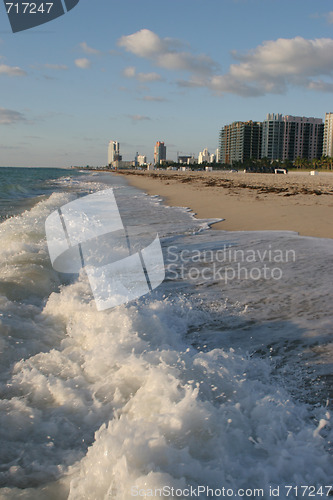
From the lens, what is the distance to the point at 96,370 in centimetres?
268

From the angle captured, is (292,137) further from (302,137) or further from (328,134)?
(328,134)

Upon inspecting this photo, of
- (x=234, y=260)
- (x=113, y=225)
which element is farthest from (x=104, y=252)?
(x=113, y=225)

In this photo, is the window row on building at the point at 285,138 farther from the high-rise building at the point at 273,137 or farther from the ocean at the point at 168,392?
the ocean at the point at 168,392

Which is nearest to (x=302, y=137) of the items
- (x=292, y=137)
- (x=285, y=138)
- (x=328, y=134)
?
(x=292, y=137)

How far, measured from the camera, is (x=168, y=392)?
219 centimetres

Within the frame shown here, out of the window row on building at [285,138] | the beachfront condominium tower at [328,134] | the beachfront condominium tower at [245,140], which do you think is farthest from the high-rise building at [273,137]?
the beachfront condominium tower at [328,134]

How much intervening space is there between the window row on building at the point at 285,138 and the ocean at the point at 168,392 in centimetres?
14608

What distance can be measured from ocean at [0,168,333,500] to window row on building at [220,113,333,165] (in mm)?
146080

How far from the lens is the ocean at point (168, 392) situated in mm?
1743

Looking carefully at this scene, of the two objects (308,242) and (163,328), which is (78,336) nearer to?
(163,328)

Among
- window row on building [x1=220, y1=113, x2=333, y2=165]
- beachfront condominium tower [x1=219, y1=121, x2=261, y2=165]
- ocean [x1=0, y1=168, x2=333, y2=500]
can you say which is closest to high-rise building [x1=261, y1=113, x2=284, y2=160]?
window row on building [x1=220, y1=113, x2=333, y2=165]

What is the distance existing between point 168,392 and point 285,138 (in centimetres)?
15579

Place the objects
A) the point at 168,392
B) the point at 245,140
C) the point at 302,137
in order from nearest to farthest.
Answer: the point at 168,392 < the point at 302,137 < the point at 245,140

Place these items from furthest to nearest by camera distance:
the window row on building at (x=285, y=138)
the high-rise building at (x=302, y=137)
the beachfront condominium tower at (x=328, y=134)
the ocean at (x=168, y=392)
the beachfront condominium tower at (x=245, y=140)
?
the beachfront condominium tower at (x=245, y=140)
the high-rise building at (x=302, y=137)
the window row on building at (x=285, y=138)
the beachfront condominium tower at (x=328, y=134)
the ocean at (x=168, y=392)
